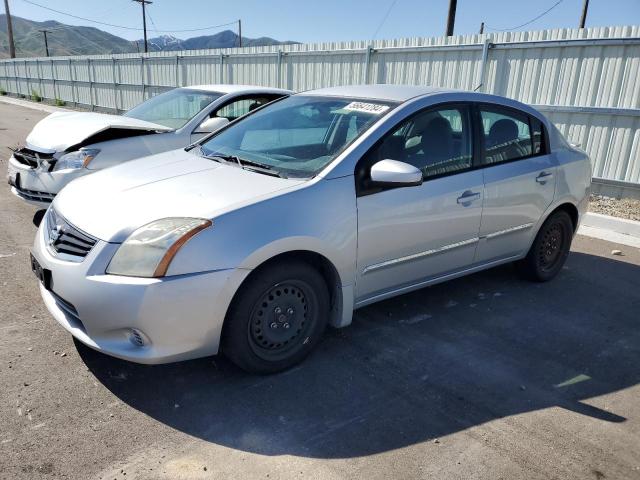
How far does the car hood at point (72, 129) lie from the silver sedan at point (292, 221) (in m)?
2.06

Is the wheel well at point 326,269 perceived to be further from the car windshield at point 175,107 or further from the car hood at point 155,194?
the car windshield at point 175,107

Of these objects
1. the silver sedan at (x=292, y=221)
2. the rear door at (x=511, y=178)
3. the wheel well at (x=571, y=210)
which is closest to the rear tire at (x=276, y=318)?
the silver sedan at (x=292, y=221)

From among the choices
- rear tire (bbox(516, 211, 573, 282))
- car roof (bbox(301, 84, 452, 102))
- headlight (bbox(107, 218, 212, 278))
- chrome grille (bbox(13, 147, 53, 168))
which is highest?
car roof (bbox(301, 84, 452, 102))

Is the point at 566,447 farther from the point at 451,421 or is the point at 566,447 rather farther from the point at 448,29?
the point at 448,29

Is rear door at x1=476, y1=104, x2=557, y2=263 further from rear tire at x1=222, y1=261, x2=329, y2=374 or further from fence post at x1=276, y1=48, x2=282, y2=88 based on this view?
fence post at x1=276, y1=48, x2=282, y2=88

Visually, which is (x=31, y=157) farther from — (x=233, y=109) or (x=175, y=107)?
(x=233, y=109)

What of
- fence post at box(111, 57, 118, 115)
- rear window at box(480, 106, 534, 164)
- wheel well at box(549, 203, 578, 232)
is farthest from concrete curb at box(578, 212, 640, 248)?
fence post at box(111, 57, 118, 115)

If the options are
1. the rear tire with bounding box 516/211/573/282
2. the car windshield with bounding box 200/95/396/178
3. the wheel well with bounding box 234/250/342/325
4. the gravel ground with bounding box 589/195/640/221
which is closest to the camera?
the wheel well with bounding box 234/250/342/325

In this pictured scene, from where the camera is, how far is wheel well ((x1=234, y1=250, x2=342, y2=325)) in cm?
313

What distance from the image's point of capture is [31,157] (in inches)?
224

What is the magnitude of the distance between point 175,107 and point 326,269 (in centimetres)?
455

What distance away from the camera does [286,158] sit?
11.9ft

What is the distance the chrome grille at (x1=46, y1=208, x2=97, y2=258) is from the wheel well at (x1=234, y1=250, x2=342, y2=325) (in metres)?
0.99

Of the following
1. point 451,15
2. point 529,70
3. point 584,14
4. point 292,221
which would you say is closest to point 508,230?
point 292,221
